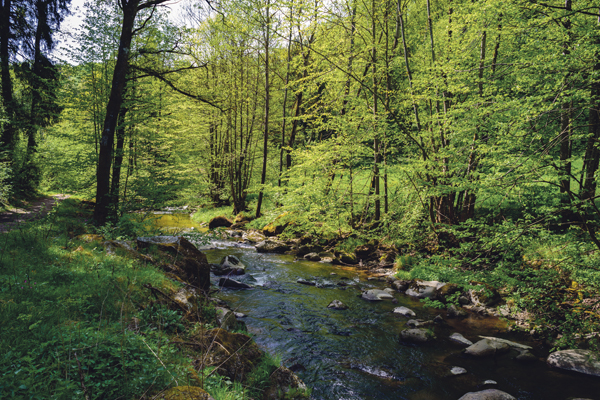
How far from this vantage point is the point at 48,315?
311 centimetres

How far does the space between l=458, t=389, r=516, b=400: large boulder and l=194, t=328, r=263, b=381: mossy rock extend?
3.09m

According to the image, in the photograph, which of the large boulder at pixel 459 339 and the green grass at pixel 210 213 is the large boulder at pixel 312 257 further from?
the green grass at pixel 210 213

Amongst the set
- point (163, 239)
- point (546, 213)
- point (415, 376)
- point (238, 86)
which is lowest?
point (415, 376)

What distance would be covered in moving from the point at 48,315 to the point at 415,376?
5.25 meters

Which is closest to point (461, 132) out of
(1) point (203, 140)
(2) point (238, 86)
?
(2) point (238, 86)

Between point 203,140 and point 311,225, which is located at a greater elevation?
point 203,140

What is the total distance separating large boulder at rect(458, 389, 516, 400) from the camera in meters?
4.11

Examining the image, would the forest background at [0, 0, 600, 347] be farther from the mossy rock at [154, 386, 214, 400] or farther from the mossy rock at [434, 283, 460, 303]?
the mossy rock at [154, 386, 214, 400]

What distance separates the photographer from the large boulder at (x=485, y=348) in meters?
5.45

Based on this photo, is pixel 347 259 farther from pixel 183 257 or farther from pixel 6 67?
pixel 6 67

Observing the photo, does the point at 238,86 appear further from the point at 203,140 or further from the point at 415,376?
the point at 415,376

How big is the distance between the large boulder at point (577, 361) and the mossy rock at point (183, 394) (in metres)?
5.96

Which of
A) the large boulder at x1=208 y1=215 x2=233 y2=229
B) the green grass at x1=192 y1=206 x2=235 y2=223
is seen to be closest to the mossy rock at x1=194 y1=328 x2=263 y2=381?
the large boulder at x1=208 y1=215 x2=233 y2=229

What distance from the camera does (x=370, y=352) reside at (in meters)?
5.57
